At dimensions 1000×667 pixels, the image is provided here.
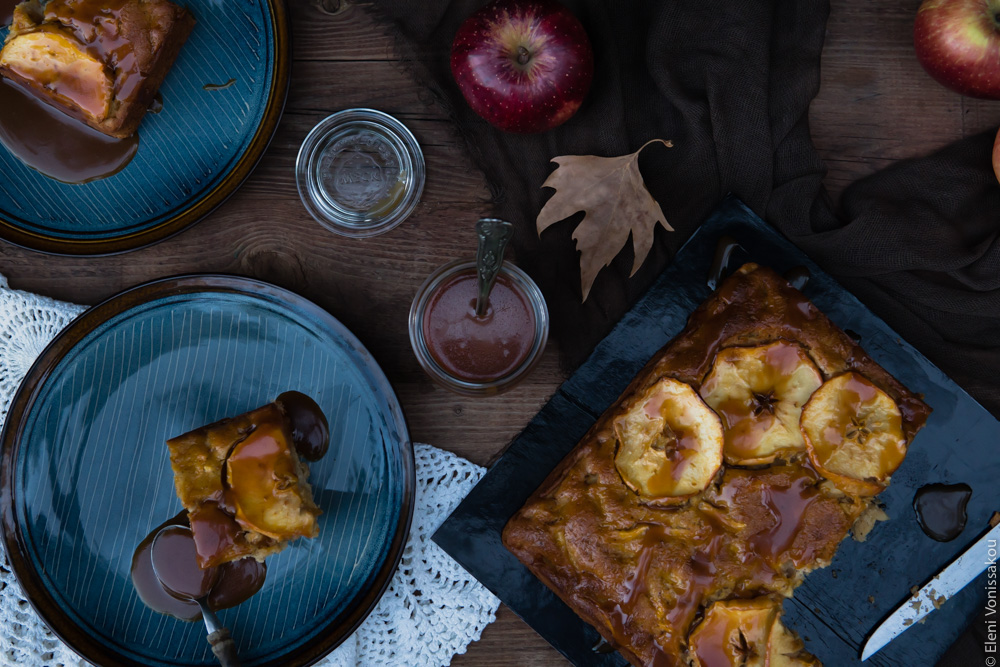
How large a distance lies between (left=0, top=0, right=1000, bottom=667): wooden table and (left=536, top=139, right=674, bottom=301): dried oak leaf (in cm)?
24

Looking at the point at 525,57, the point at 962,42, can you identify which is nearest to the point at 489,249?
the point at 525,57

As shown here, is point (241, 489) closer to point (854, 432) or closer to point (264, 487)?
point (264, 487)

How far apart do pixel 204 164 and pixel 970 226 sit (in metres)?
2.34

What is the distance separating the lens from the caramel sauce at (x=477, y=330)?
6.79 ft

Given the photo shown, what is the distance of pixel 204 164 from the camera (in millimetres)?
2061

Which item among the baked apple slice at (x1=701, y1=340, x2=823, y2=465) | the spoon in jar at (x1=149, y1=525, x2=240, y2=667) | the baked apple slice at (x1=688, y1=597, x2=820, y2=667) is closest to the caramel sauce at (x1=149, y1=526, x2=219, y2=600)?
the spoon in jar at (x1=149, y1=525, x2=240, y2=667)

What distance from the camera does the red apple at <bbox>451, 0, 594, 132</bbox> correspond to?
191 centimetres

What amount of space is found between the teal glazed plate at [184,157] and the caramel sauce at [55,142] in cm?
3

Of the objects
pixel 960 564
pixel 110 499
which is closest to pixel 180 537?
pixel 110 499

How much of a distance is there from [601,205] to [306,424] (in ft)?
3.59

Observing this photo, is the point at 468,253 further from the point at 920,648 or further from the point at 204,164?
the point at 920,648

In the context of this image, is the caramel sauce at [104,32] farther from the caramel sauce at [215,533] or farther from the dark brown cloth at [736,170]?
the caramel sauce at [215,533]

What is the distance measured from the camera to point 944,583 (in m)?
2.03

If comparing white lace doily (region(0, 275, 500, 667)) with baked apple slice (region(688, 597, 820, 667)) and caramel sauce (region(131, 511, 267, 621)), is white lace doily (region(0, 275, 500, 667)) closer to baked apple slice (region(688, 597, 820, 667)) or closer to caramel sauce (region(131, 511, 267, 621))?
caramel sauce (region(131, 511, 267, 621))
